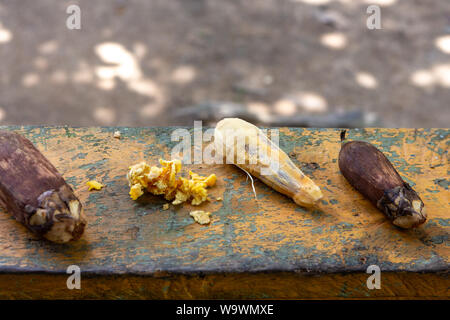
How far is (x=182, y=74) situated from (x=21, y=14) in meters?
1.29

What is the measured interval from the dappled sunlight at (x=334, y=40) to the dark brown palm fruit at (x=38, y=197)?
7.88 ft

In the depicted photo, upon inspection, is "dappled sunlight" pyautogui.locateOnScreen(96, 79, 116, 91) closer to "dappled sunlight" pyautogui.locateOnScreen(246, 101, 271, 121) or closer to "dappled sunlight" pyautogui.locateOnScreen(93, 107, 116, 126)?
"dappled sunlight" pyautogui.locateOnScreen(93, 107, 116, 126)

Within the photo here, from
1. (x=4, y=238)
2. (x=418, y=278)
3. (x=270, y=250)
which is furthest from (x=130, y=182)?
(x=418, y=278)

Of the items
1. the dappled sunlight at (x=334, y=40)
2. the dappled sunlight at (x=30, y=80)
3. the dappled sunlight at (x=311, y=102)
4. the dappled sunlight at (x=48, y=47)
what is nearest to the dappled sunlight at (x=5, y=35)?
the dappled sunlight at (x=48, y=47)

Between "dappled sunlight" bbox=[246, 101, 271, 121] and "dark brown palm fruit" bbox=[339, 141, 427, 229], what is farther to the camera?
"dappled sunlight" bbox=[246, 101, 271, 121]

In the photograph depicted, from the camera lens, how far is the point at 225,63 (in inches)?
122

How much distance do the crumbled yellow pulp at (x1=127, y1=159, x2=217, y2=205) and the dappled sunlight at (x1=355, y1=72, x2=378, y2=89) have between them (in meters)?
1.93

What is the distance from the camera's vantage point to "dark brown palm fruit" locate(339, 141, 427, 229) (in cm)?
124

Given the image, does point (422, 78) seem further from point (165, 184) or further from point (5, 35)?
point (5, 35)

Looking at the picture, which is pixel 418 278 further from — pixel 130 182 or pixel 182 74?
pixel 182 74

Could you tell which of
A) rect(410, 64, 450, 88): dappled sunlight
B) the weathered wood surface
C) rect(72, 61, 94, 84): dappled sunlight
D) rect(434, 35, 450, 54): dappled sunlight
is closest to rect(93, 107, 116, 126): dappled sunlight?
rect(72, 61, 94, 84): dappled sunlight

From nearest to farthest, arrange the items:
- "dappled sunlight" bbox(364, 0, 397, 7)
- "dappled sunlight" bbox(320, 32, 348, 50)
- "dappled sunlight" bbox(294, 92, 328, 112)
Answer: "dappled sunlight" bbox(294, 92, 328, 112), "dappled sunlight" bbox(320, 32, 348, 50), "dappled sunlight" bbox(364, 0, 397, 7)

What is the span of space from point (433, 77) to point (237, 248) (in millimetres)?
2347

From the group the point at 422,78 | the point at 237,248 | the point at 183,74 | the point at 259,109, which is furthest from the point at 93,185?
the point at 422,78
